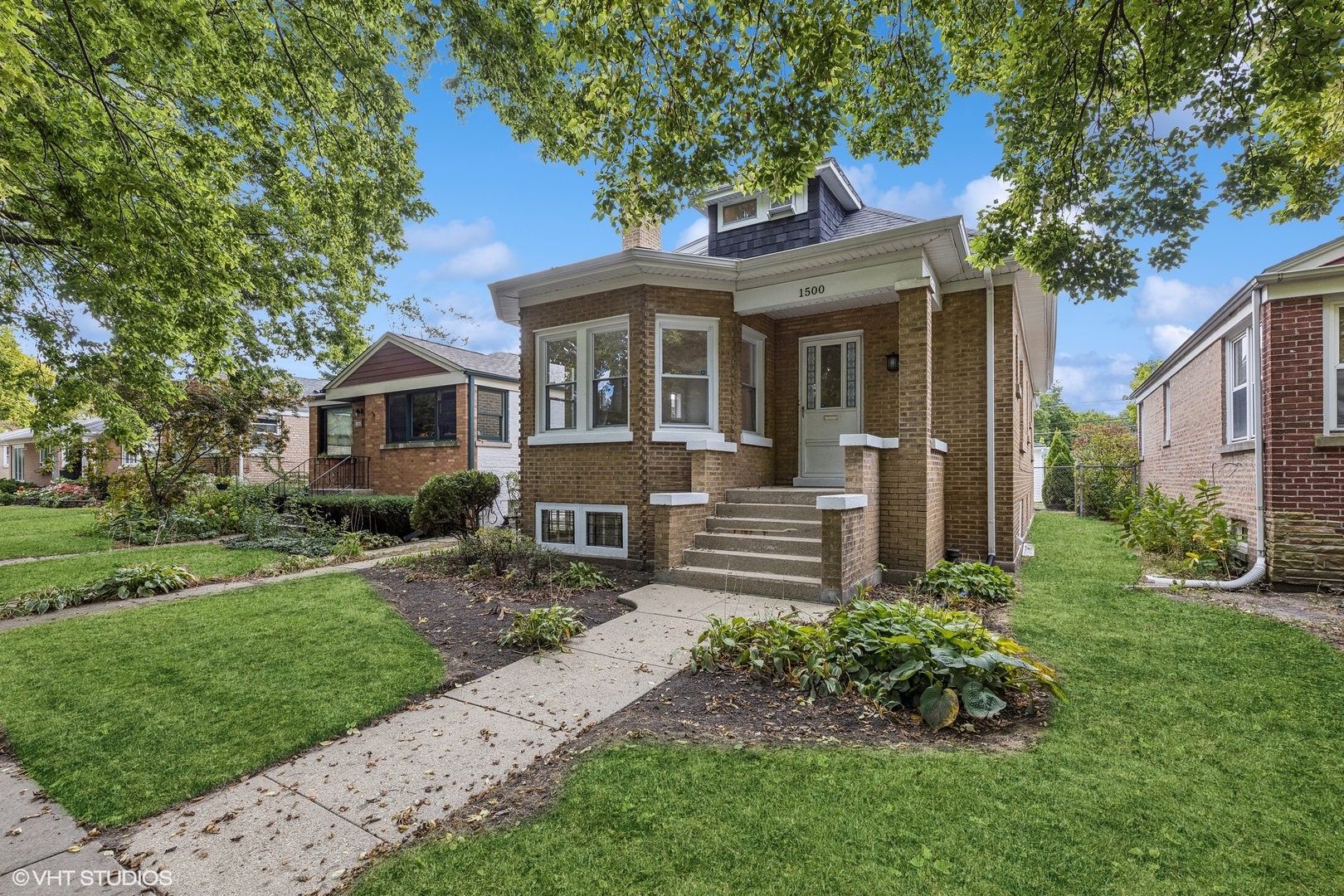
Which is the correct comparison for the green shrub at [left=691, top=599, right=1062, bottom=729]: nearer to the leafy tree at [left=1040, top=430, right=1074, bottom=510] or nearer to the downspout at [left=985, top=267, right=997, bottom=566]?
the downspout at [left=985, top=267, right=997, bottom=566]

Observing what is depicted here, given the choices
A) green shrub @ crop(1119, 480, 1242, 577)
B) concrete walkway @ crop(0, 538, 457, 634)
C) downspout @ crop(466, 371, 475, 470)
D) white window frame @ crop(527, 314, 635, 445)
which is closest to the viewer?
Answer: concrete walkway @ crop(0, 538, 457, 634)

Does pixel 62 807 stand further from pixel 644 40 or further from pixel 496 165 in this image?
pixel 496 165

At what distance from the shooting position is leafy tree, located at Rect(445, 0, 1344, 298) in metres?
4.16

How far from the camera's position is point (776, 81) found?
14.8 ft

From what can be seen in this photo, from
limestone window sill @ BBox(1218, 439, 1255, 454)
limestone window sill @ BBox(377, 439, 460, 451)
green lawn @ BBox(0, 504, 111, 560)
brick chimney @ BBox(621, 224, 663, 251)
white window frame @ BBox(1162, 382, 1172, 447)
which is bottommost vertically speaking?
green lawn @ BBox(0, 504, 111, 560)

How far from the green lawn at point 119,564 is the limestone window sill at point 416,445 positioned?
16.3 feet

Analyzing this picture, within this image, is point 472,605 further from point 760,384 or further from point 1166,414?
point 1166,414

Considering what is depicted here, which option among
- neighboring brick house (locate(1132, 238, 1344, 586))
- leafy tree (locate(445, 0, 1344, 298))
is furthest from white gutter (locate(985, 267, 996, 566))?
neighboring brick house (locate(1132, 238, 1344, 586))

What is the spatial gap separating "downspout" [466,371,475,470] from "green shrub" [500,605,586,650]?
9.91 meters

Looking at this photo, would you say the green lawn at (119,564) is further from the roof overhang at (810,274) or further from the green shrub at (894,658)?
the green shrub at (894,658)

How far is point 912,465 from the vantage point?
283 inches

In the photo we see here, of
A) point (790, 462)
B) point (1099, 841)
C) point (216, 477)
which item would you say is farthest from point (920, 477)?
point (216, 477)

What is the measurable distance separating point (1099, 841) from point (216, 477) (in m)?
17.9

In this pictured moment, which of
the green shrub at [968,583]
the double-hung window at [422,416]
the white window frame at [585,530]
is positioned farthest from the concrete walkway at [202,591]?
the green shrub at [968,583]
